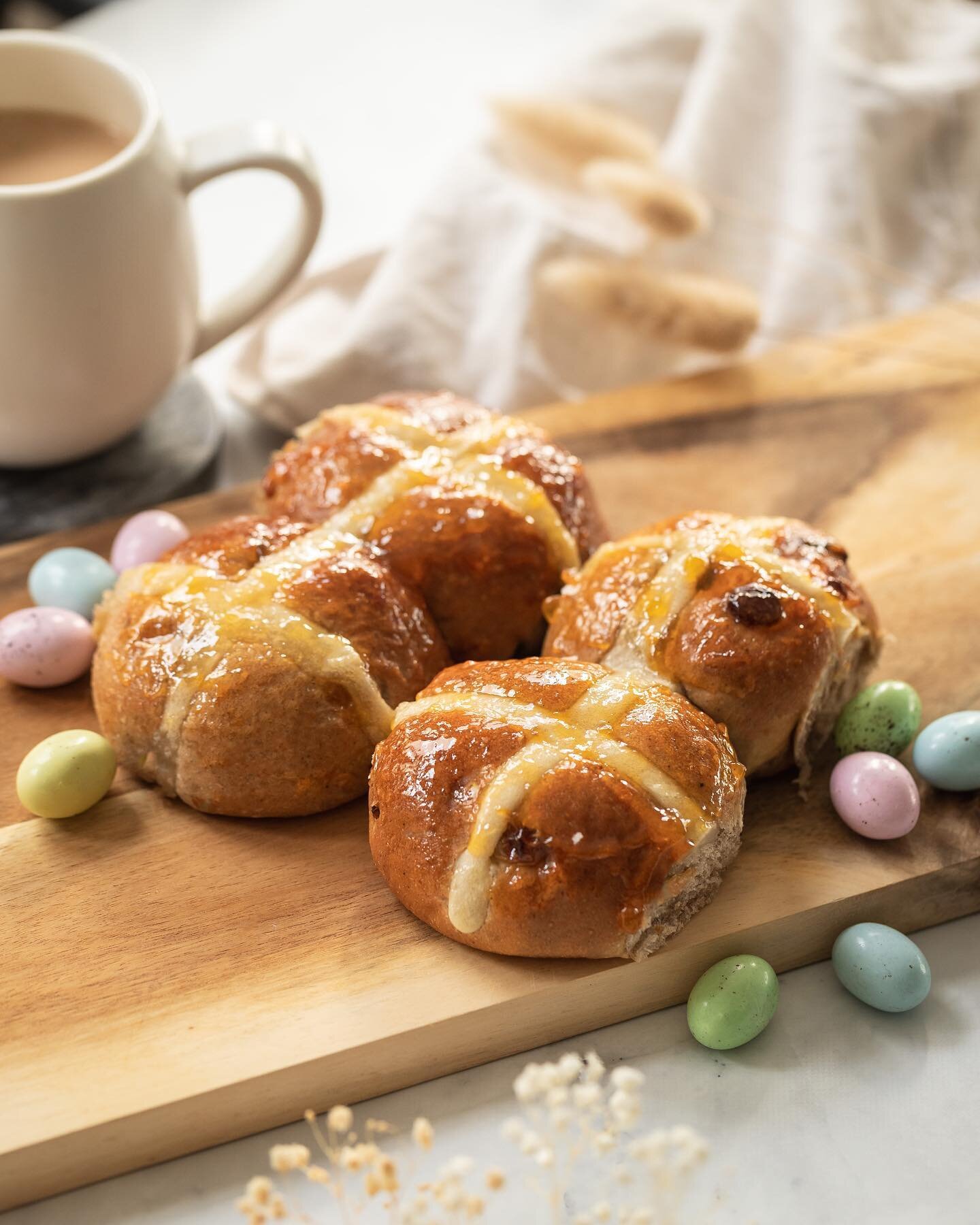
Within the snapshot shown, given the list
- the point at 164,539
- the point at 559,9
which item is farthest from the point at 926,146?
the point at 164,539

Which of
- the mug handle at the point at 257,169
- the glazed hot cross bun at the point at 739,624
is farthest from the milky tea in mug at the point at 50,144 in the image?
the glazed hot cross bun at the point at 739,624

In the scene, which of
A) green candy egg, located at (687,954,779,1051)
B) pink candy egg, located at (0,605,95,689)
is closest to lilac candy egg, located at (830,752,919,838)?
green candy egg, located at (687,954,779,1051)

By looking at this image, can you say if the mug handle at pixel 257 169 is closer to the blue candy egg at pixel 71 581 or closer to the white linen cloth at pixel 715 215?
the white linen cloth at pixel 715 215

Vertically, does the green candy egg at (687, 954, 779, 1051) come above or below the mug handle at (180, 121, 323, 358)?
below

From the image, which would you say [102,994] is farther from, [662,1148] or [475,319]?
[475,319]

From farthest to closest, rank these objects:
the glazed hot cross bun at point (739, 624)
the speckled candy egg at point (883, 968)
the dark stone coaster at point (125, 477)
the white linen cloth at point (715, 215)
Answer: the white linen cloth at point (715, 215)
the dark stone coaster at point (125, 477)
the glazed hot cross bun at point (739, 624)
the speckled candy egg at point (883, 968)

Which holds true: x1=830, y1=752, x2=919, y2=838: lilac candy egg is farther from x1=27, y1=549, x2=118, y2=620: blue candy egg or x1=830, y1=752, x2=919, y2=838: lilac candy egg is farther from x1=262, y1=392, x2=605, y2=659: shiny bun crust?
x1=27, y1=549, x2=118, y2=620: blue candy egg
